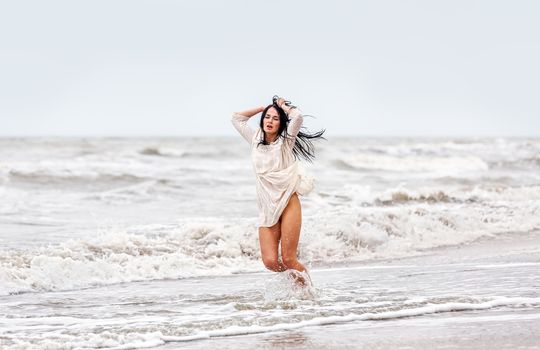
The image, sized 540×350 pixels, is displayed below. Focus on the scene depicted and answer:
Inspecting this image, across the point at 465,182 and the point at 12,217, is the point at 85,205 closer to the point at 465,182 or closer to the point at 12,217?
the point at 12,217

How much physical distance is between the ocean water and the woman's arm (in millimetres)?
1445

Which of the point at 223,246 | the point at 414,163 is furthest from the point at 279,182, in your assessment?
the point at 414,163

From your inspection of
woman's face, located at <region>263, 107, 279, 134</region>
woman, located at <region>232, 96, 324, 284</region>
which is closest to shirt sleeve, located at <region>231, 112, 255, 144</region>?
woman, located at <region>232, 96, 324, 284</region>

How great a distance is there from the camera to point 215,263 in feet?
37.0

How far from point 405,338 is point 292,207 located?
7.12 ft

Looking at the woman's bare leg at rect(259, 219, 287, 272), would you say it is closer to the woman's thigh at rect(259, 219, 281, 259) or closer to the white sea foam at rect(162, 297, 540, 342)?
the woman's thigh at rect(259, 219, 281, 259)

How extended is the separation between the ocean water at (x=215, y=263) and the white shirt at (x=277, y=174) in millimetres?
767

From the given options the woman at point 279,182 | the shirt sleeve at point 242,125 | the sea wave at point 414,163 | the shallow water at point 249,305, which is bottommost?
the shallow water at point 249,305

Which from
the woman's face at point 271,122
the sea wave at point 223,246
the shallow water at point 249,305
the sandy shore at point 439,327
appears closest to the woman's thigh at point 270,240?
the shallow water at point 249,305

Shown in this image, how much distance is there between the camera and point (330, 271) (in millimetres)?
10508

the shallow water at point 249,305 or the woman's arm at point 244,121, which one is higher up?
the woman's arm at point 244,121

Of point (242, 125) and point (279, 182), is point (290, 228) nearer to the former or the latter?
point (279, 182)

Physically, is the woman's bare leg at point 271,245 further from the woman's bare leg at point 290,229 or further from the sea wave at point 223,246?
the sea wave at point 223,246

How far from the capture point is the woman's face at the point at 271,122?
780 cm
